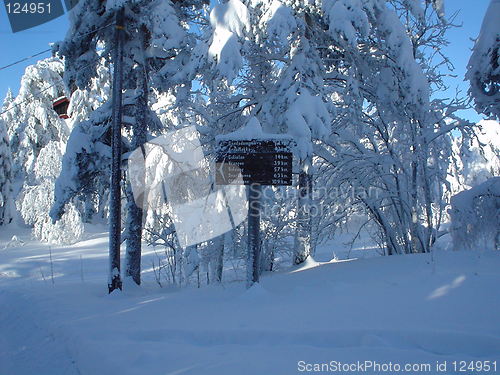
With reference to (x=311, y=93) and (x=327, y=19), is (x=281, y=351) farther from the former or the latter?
(x=327, y=19)

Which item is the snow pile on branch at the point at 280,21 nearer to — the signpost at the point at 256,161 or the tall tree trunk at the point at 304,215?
the signpost at the point at 256,161

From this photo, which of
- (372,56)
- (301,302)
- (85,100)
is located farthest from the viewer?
(85,100)

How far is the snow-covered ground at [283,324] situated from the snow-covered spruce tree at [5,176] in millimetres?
22898

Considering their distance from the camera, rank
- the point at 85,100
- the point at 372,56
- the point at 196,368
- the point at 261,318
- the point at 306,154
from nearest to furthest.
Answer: the point at 196,368
the point at 261,318
the point at 306,154
the point at 372,56
the point at 85,100

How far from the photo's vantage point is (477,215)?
7.82 m

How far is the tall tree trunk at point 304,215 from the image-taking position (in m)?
8.54

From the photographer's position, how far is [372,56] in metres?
8.85

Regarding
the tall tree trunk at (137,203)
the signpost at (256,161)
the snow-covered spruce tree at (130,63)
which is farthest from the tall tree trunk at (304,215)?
the tall tree trunk at (137,203)

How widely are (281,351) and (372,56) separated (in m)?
7.65

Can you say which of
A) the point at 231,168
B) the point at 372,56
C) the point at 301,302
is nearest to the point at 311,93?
the point at 372,56

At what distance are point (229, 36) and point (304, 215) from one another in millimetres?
4464

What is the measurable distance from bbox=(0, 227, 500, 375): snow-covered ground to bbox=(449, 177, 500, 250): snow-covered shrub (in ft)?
4.26
